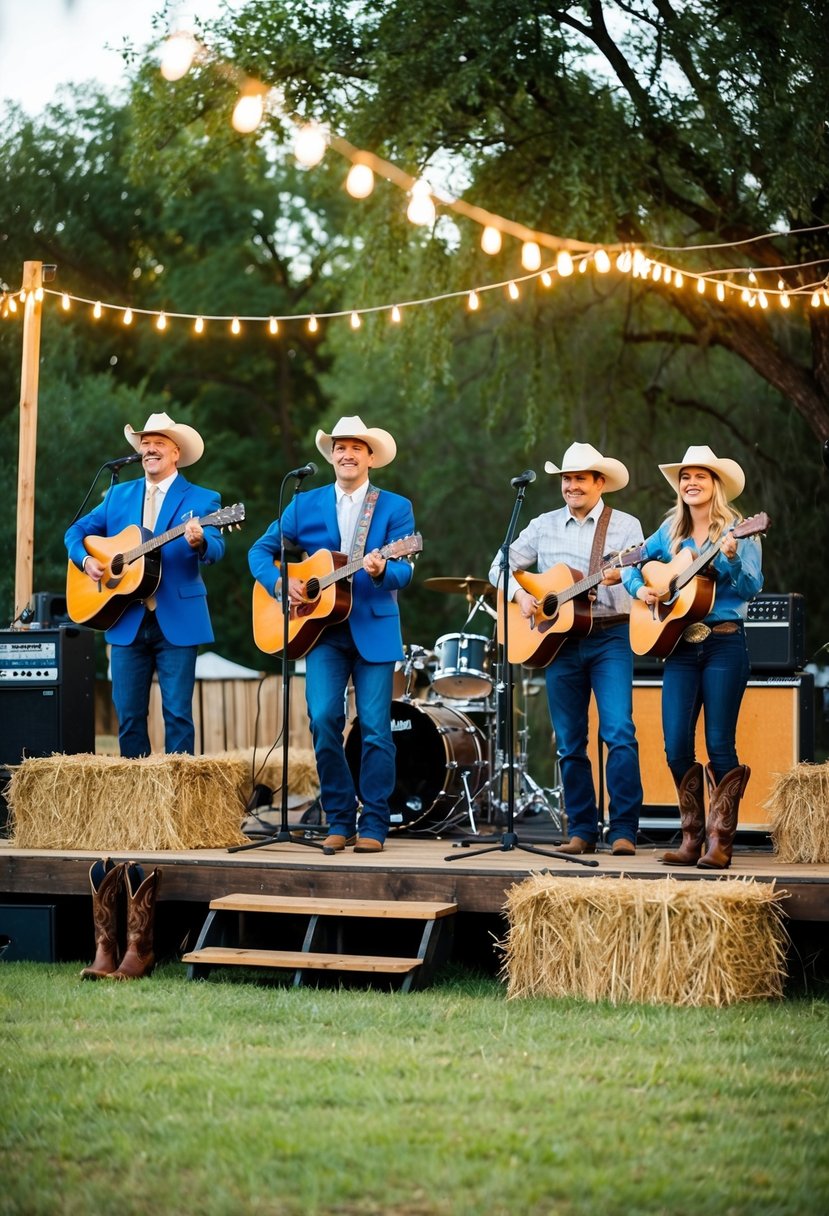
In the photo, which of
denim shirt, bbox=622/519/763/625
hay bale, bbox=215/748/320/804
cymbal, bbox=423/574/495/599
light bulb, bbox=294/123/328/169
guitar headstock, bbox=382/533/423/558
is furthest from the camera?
hay bale, bbox=215/748/320/804

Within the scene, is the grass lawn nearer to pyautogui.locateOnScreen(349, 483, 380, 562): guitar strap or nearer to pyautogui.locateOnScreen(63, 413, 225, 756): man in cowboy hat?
pyautogui.locateOnScreen(63, 413, 225, 756): man in cowboy hat

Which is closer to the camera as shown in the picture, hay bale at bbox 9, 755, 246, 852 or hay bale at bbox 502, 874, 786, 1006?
hay bale at bbox 502, 874, 786, 1006

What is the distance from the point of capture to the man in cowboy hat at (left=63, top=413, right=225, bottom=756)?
6.84m

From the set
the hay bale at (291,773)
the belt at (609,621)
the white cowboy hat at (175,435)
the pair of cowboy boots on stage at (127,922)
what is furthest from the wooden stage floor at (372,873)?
the hay bale at (291,773)

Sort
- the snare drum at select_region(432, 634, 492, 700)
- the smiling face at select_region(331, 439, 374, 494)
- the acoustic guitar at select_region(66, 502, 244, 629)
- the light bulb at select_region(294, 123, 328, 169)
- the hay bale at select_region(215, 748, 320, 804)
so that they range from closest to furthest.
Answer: the smiling face at select_region(331, 439, 374, 494), the acoustic guitar at select_region(66, 502, 244, 629), the light bulb at select_region(294, 123, 328, 169), the snare drum at select_region(432, 634, 492, 700), the hay bale at select_region(215, 748, 320, 804)

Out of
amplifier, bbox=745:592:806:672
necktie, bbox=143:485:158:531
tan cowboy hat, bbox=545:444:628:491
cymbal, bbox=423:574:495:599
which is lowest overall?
amplifier, bbox=745:592:806:672

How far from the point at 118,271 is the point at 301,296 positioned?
130 inches

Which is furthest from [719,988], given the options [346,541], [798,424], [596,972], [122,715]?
[798,424]

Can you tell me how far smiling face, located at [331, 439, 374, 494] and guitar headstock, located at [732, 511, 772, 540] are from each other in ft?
5.70

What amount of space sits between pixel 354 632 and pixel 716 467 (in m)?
1.68

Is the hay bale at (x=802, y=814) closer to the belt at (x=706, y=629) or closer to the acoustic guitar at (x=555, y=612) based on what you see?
the belt at (x=706, y=629)

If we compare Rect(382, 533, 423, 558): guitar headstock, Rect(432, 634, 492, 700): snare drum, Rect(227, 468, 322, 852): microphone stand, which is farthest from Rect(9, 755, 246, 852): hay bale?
Rect(432, 634, 492, 700): snare drum

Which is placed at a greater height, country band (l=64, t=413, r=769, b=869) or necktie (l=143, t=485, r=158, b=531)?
necktie (l=143, t=485, r=158, b=531)

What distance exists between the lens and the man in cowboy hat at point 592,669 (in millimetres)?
6414
